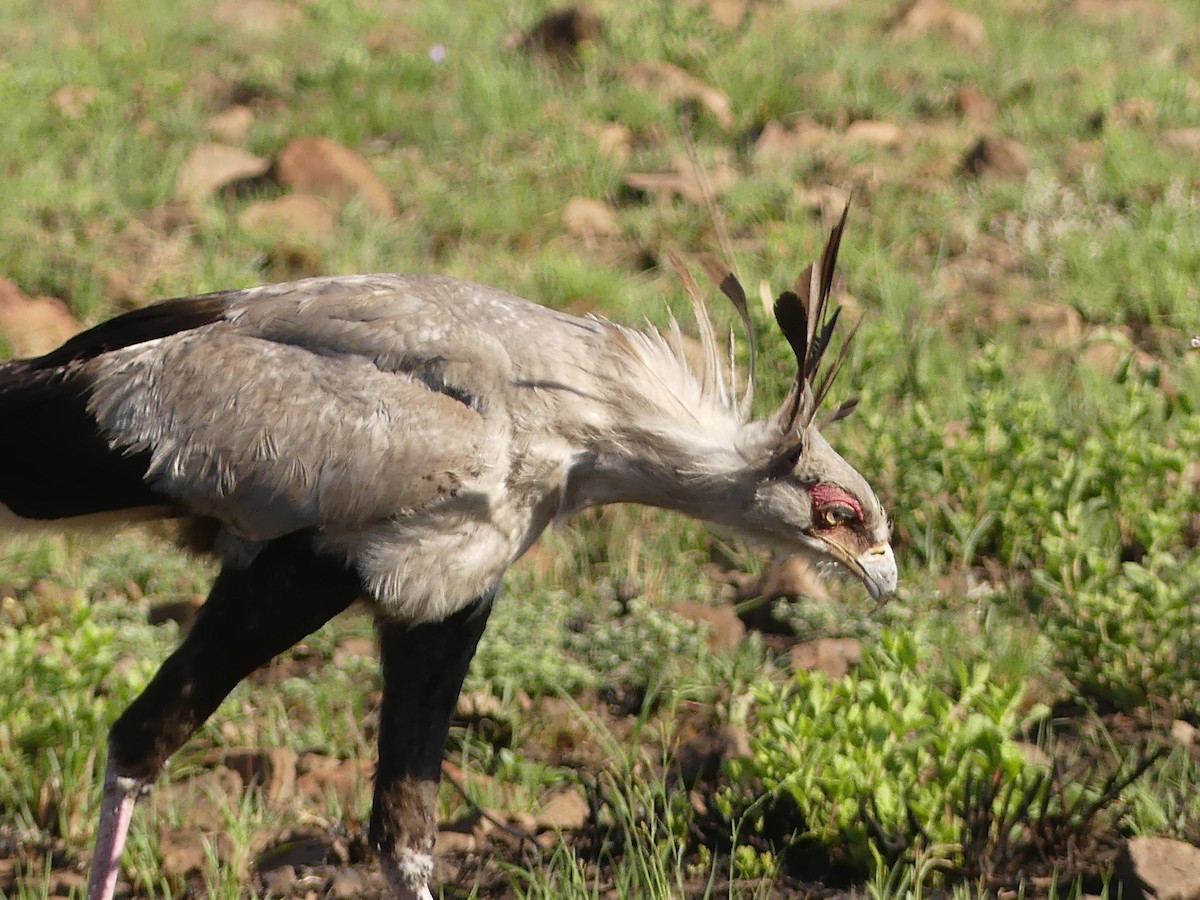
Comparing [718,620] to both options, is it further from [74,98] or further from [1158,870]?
[74,98]

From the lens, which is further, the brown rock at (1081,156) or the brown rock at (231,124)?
the brown rock at (231,124)

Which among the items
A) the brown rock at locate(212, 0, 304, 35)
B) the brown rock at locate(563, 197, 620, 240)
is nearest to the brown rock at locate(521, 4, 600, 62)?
the brown rock at locate(212, 0, 304, 35)

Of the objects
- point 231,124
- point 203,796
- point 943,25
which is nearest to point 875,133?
point 943,25

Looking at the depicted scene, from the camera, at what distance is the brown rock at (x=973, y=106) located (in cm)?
739

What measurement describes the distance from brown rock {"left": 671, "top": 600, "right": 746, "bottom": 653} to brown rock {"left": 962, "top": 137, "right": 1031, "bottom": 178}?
9.80ft

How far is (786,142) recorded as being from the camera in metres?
7.08

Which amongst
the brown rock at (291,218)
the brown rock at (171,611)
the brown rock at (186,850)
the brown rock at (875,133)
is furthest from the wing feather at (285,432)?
the brown rock at (875,133)

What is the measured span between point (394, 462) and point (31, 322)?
2796 mm

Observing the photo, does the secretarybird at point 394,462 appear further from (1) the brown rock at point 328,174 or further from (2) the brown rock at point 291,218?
(1) the brown rock at point 328,174

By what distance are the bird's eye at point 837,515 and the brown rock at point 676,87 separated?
4.30m

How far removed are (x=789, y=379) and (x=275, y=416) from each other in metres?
2.33

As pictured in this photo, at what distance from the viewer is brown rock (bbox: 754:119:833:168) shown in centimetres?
692

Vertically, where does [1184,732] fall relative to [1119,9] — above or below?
below

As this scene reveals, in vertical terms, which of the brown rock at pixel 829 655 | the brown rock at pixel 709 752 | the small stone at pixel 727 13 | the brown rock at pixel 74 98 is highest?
the small stone at pixel 727 13
